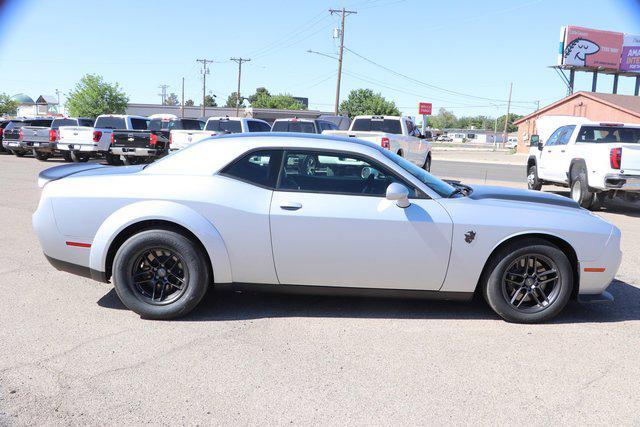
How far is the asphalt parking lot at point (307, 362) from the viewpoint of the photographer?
3.17 metres

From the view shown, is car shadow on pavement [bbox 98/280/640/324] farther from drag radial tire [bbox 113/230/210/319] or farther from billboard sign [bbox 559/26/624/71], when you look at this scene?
billboard sign [bbox 559/26/624/71]

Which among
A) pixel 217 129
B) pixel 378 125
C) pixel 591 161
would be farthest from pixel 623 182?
pixel 217 129

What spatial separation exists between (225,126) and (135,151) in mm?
3891

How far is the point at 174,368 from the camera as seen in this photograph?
3.65m

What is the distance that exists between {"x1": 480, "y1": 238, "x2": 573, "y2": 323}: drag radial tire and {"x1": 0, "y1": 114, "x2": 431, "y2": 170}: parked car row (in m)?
9.25

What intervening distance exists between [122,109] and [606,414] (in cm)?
7728

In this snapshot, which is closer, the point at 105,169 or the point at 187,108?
the point at 105,169

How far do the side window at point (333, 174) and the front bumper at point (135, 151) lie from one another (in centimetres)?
1492

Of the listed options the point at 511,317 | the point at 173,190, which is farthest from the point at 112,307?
the point at 511,317

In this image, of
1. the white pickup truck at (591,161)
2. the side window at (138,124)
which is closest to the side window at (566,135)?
the white pickup truck at (591,161)

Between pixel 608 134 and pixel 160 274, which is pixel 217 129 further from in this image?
pixel 160 274

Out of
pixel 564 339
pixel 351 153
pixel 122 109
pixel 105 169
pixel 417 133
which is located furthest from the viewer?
pixel 122 109

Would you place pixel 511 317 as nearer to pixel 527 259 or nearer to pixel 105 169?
pixel 527 259

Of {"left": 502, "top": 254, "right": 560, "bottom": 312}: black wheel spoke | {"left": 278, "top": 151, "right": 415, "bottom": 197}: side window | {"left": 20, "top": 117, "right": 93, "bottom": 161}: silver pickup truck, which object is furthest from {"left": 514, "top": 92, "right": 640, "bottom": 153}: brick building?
{"left": 278, "top": 151, "right": 415, "bottom": 197}: side window
